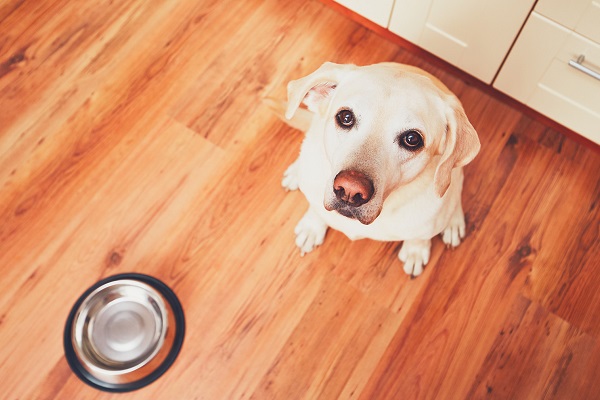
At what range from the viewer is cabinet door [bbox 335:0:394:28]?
2.35 metres

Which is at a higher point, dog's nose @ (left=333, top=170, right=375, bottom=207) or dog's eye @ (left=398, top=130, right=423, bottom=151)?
dog's eye @ (left=398, top=130, right=423, bottom=151)

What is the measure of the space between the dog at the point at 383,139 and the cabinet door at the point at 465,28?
72 centimetres

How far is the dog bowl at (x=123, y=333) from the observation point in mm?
1947

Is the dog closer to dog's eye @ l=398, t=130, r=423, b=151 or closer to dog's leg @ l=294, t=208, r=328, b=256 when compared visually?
dog's eye @ l=398, t=130, r=423, b=151

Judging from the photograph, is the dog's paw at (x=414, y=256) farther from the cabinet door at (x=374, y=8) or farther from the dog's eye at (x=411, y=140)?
the cabinet door at (x=374, y=8)

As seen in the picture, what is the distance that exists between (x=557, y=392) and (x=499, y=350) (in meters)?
0.25

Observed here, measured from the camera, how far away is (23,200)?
2217 millimetres

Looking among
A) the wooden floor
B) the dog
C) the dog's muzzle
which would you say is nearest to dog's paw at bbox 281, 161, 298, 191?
the wooden floor

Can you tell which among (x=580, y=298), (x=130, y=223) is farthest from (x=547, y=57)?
(x=130, y=223)

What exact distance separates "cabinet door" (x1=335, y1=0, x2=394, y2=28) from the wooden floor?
0.11 metres

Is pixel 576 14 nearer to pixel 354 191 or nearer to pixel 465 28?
pixel 465 28

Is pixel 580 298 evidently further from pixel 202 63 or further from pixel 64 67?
pixel 64 67

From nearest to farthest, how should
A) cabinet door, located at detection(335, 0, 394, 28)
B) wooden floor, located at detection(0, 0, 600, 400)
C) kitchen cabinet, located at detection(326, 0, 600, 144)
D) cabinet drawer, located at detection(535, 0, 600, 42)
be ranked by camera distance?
1. cabinet drawer, located at detection(535, 0, 600, 42)
2. kitchen cabinet, located at detection(326, 0, 600, 144)
3. wooden floor, located at detection(0, 0, 600, 400)
4. cabinet door, located at detection(335, 0, 394, 28)

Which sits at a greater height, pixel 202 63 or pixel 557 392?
pixel 202 63
